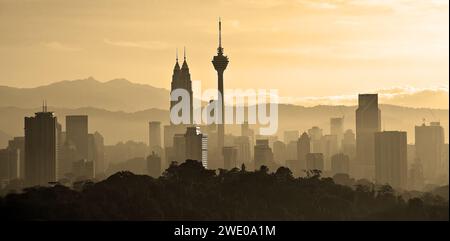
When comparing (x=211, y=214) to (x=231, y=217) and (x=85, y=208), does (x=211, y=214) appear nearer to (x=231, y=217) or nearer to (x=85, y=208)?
(x=231, y=217)

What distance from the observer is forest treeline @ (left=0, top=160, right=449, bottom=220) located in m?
91.7

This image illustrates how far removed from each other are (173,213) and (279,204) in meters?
15.7

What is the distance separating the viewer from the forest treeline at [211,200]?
91650 mm

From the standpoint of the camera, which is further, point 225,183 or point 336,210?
point 225,183

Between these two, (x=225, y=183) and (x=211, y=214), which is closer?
(x=211, y=214)

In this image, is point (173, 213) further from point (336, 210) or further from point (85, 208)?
point (336, 210)

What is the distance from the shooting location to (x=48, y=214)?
86438 mm

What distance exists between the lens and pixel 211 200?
108500 mm

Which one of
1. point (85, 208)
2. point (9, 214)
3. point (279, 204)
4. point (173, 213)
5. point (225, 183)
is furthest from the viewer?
point (225, 183)

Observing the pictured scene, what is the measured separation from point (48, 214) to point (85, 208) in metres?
5.72
